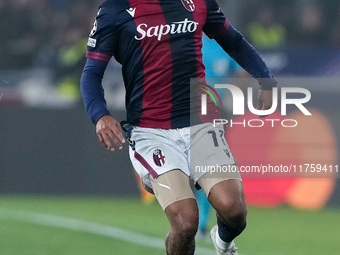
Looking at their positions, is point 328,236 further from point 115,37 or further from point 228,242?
point 115,37

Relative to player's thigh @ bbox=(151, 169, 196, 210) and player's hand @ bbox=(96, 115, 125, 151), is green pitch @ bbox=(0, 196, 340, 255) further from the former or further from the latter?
player's hand @ bbox=(96, 115, 125, 151)

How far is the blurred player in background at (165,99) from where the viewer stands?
5.34 metres

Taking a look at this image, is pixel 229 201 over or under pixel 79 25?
over

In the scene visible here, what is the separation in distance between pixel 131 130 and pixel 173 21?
0.71 meters

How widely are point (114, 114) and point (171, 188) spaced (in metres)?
4.74

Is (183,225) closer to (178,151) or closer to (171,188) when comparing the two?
(171,188)

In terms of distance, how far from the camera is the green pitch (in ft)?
23.8

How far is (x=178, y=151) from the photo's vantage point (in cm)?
546

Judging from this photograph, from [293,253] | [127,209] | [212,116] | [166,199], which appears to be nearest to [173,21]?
[212,116]

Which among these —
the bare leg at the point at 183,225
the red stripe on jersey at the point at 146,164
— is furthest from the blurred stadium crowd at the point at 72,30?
the bare leg at the point at 183,225

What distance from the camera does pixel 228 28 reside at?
229 inches

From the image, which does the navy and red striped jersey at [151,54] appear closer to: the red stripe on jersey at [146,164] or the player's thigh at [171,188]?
the red stripe on jersey at [146,164]

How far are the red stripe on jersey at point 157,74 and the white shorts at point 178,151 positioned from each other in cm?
9

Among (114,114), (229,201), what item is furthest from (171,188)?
(114,114)
